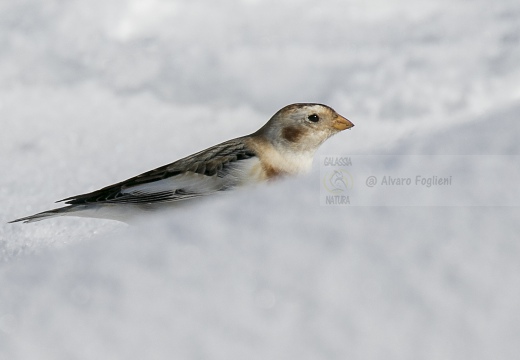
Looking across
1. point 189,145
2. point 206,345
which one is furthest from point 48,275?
point 189,145

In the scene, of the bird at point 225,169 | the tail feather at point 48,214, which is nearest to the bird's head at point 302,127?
the bird at point 225,169

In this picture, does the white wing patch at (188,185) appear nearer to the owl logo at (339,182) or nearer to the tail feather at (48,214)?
the tail feather at (48,214)

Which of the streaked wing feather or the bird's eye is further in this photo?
the bird's eye

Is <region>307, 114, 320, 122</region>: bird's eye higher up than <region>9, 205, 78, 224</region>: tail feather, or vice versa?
<region>307, 114, 320, 122</region>: bird's eye

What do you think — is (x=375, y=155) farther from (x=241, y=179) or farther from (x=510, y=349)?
(x=241, y=179)

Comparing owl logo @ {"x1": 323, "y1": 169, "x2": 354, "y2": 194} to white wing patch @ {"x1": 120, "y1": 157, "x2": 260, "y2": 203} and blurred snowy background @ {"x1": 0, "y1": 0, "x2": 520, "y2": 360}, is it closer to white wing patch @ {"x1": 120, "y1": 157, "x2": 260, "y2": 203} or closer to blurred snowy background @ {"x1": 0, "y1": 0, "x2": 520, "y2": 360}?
blurred snowy background @ {"x1": 0, "y1": 0, "x2": 520, "y2": 360}

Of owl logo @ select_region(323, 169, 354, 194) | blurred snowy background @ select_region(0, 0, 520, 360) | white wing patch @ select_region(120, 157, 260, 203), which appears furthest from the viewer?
white wing patch @ select_region(120, 157, 260, 203)

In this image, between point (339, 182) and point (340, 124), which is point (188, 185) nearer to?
point (340, 124)

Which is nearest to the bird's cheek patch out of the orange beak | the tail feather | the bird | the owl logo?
the bird
